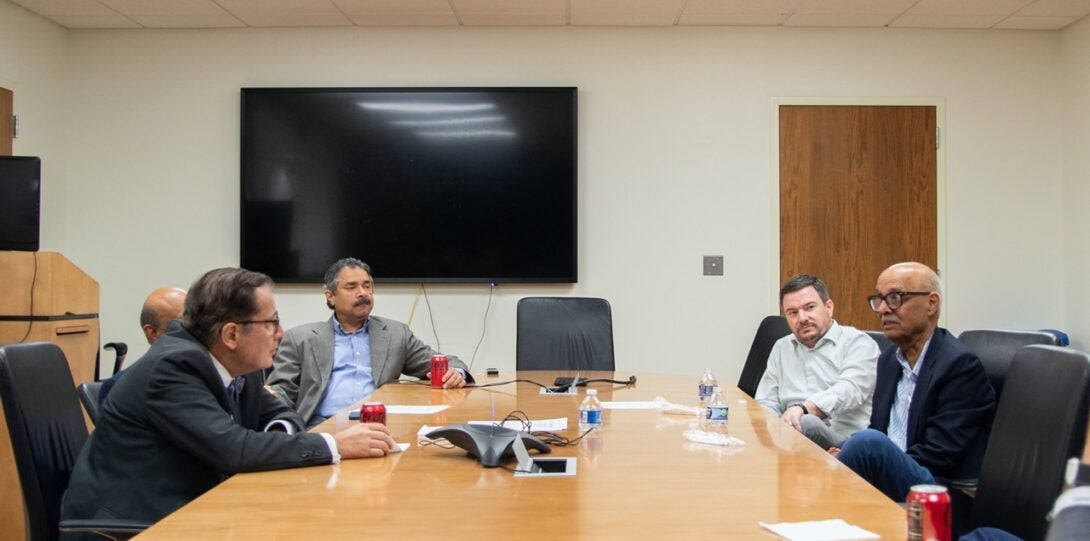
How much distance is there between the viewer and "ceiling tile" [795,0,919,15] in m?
5.15

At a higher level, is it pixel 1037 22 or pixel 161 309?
pixel 1037 22

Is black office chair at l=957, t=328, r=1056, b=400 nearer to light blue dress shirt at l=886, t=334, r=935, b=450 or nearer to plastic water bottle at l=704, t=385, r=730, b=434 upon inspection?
light blue dress shirt at l=886, t=334, r=935, b=450

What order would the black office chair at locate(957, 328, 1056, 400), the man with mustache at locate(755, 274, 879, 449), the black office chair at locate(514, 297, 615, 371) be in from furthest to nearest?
the black office chair at locate(514, 297, 615, 371)
the man with mustache at locate(755, 274, 879, 449)
the black office chair at locate(957, 328, 1056, 400)

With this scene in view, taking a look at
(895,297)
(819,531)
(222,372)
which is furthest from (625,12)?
(819,531)

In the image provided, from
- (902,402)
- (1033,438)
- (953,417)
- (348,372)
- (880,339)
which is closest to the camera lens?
(1033,438)

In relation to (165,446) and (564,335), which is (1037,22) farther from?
(165,446)

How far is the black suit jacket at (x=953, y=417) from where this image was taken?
260 cm

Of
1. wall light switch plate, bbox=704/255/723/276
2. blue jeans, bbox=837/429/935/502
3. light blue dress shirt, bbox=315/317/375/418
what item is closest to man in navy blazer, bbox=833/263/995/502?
blue jeans, bbox=837/429/935/502

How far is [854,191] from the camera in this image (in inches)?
221

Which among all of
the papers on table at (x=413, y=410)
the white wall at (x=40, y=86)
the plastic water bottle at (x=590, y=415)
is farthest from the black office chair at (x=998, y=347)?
the white wall at (x=40, y=86)

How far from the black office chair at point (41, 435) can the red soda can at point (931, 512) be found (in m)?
1.52

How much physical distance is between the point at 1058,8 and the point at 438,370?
4.14 meters

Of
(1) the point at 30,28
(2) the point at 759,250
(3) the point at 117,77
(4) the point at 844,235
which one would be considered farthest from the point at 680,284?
(1) the point at 30,28

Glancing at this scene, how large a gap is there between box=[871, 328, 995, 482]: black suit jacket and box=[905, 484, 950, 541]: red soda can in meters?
1.28
